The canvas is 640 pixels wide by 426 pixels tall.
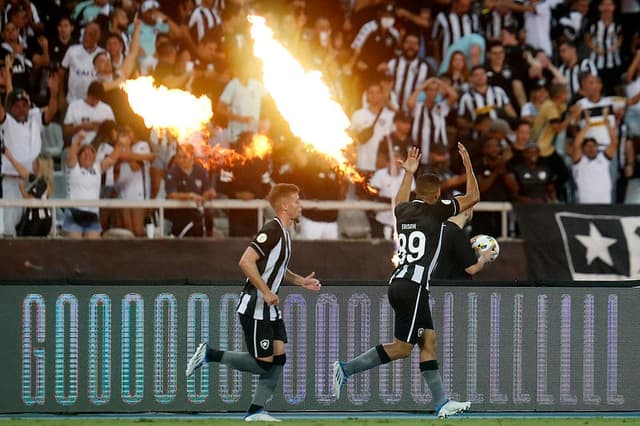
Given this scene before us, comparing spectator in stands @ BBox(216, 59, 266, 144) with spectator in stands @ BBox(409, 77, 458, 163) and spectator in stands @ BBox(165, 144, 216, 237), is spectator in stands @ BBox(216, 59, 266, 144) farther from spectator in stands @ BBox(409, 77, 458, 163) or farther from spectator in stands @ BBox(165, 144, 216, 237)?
spectator in stands @ BBox(409, 77, 458, 163)

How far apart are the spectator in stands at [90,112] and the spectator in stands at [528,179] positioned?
16.7 ft

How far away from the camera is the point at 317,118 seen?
13906mm

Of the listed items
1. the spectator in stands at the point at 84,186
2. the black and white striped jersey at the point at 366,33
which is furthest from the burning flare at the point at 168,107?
the black and white striped jersey at the point at 366,33

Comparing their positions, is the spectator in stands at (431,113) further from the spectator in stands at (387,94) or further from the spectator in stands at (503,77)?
the spectator in stands at (503,77)

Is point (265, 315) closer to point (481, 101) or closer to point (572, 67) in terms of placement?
point (481, 101)

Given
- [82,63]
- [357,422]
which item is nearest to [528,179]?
[82,63]

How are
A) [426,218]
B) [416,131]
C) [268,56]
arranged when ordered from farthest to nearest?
1. [416,131]
2. [268,56]
3. [426,218]

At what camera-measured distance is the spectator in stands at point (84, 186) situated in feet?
48.2

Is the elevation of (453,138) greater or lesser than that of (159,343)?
greater

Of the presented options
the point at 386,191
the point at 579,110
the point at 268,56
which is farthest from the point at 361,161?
the point at 579,110

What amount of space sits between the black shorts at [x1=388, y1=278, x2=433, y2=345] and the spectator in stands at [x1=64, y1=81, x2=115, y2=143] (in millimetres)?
5887

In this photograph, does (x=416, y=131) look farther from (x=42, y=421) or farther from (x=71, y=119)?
(x=42, y=421)

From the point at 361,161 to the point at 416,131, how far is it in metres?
0.94

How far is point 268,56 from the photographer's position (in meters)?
14.9
